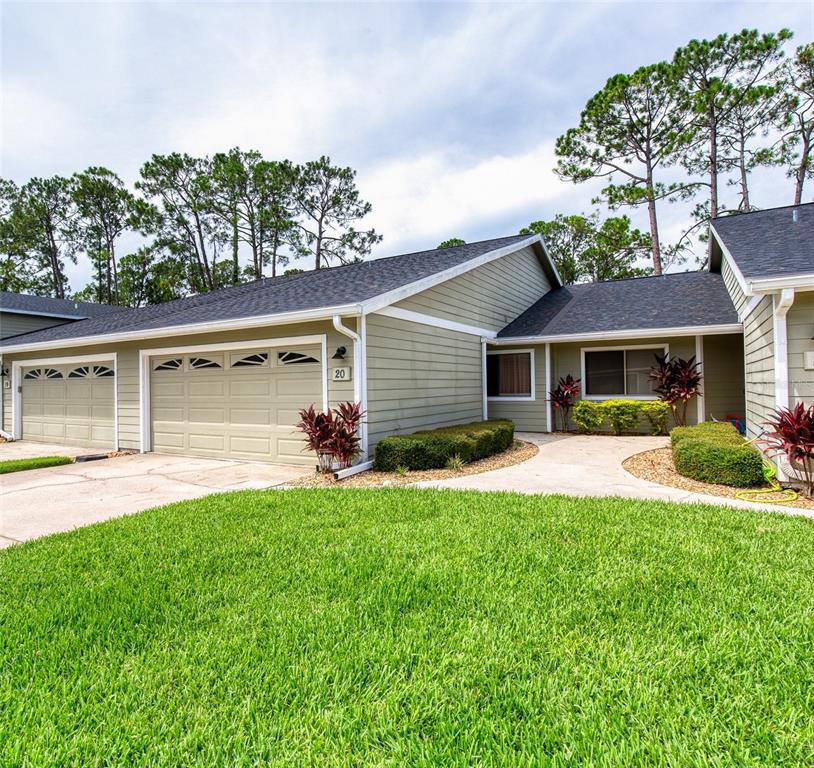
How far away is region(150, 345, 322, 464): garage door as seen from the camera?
8.27 m

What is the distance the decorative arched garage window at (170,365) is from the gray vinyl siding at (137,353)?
31 centimetres

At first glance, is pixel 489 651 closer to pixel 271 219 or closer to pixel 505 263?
Answer: pixel 505 263

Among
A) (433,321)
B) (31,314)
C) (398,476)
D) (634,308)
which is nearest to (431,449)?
(398,476)

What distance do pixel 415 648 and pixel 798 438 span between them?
5.25 m

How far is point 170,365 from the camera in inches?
396

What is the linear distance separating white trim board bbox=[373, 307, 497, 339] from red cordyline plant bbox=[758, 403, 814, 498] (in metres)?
5.46

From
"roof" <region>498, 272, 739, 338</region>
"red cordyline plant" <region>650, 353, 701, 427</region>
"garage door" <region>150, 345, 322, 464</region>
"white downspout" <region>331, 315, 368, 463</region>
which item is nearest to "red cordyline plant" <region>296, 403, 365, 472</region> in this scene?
"white downspout" <region>331, 315, 368, 463</region>

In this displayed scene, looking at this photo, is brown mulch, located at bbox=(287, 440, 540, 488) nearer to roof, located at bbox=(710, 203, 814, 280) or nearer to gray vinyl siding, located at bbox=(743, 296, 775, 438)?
gray vinyl siding, located at bbox=(743, 296, 775, 438)

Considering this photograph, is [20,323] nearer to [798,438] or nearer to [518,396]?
[518,396]

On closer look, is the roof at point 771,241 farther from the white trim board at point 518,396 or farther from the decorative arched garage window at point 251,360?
the decorative arched garage window at point 251,360

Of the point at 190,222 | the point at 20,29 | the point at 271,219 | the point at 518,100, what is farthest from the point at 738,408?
the point at 190,222

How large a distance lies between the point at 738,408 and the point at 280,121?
12.9m

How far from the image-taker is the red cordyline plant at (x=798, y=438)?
533cm

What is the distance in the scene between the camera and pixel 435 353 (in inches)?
384
